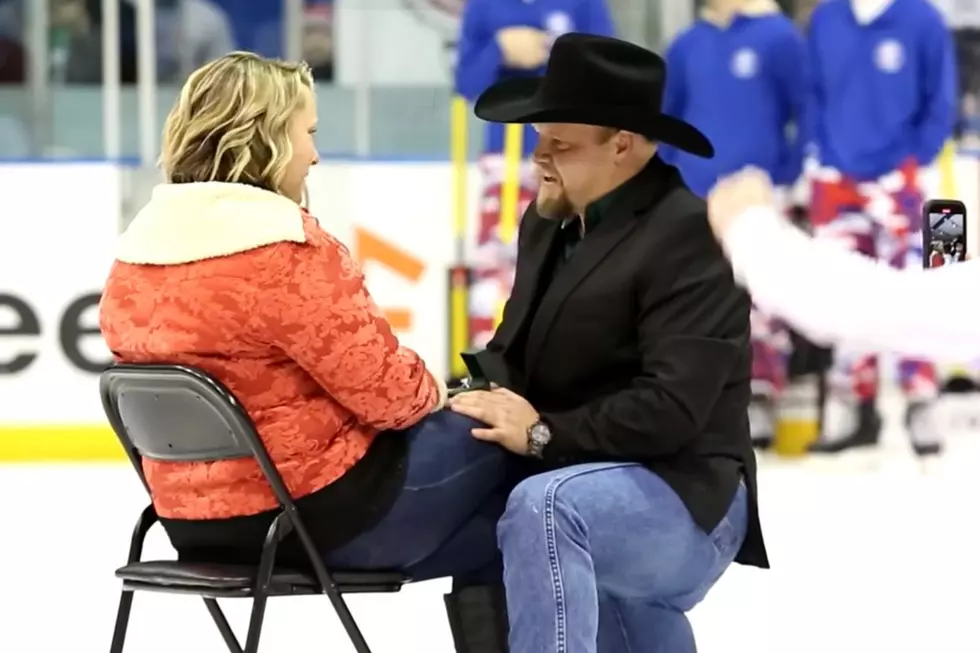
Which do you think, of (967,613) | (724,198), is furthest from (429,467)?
(967,613)

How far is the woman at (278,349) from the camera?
1985 mm

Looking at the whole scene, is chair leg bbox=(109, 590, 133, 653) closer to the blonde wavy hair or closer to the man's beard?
the blonde wavy hair

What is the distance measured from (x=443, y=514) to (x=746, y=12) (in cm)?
381

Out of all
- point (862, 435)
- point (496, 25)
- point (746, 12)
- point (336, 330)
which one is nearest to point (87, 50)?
point (496, 25)

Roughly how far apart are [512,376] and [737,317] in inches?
13.5

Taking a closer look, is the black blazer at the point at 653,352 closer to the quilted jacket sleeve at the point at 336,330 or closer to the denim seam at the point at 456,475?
the denim seam at the point at 456,475

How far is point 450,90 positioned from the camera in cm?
638

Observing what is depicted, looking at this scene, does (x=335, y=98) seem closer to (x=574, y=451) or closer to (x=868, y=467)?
(x=868, y=467)

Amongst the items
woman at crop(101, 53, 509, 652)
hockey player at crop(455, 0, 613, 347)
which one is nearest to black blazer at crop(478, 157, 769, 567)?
woman at crop(101, 53, 509, 652)

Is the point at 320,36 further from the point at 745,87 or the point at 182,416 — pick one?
the point at 182,416

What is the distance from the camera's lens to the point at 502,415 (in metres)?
2.13

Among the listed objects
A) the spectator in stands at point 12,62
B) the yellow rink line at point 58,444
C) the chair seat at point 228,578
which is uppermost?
the spectator in stands at point 12,62

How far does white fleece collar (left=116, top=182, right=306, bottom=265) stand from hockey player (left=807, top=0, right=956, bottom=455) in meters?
3.78

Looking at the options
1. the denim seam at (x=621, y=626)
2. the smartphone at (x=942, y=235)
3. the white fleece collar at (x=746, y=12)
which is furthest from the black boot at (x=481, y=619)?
the white fleece collar at (x=746, y=12)
